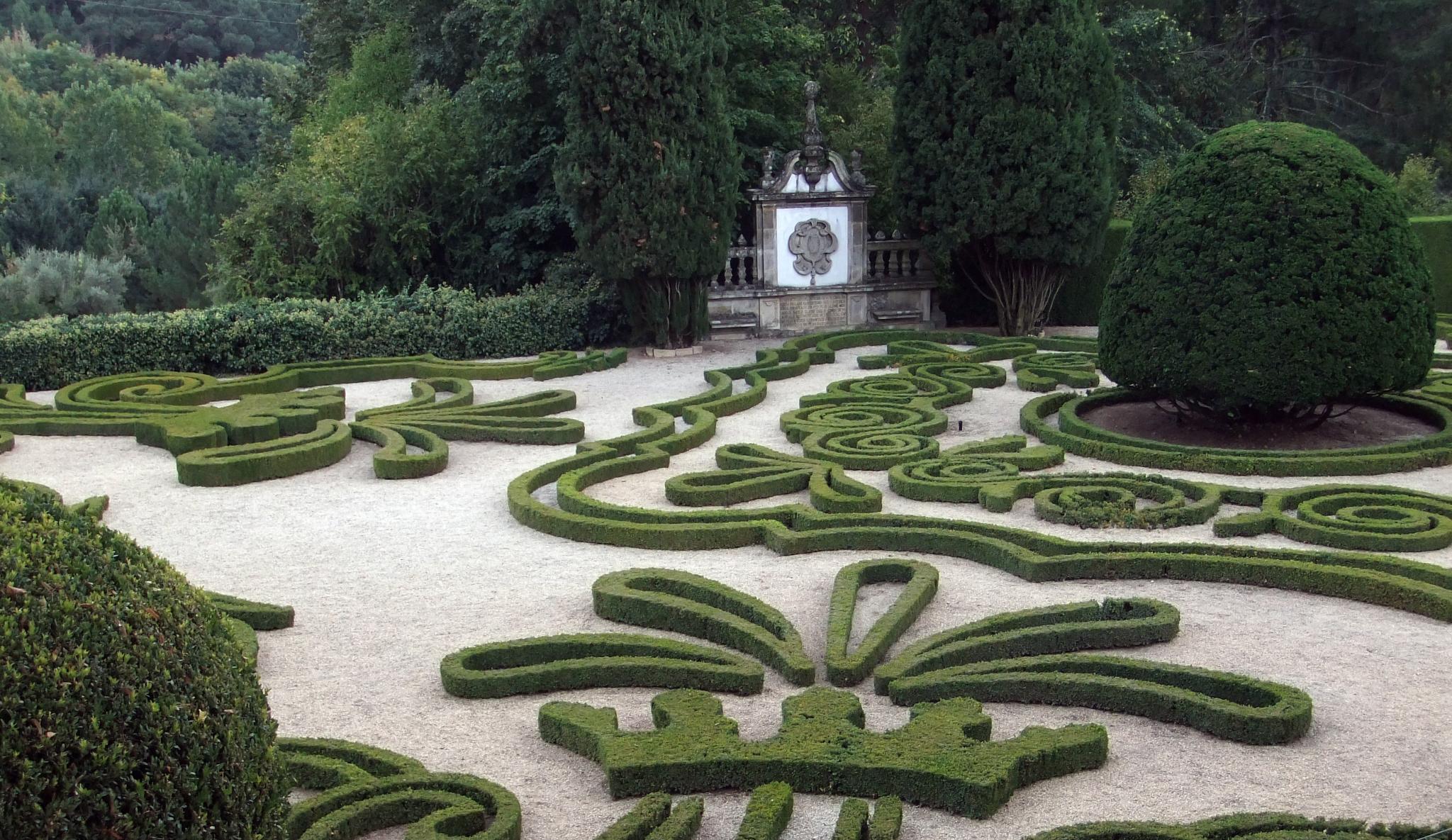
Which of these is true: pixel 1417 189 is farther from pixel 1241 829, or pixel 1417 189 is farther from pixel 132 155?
pixel 132 155

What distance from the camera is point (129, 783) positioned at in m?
3.82

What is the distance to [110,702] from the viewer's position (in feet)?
12.5

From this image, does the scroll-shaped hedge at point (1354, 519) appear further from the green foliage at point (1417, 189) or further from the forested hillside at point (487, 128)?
the green foliage at point (1417, 189)

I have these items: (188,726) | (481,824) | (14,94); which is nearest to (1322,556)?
(481,824)

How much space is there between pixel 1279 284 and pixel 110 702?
9803 millimetres

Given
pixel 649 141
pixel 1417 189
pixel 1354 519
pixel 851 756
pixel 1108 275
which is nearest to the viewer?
pixel 851 756

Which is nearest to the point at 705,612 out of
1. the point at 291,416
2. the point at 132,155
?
the point at 291,416

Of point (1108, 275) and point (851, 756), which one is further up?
point (1108, 275)

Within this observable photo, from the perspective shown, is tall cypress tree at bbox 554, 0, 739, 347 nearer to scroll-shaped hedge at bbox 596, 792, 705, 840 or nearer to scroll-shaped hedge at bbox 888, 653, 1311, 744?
scroll-shaped hedge at bbox 888, 653, 1311, 744

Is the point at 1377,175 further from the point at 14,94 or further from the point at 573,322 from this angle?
the point at 14,94

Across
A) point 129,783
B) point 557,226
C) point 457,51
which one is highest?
point 457,51

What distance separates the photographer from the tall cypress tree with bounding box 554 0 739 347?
1748cm

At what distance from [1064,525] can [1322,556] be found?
1786mm

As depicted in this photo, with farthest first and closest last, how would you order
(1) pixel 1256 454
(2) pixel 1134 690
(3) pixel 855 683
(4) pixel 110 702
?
(1) pixel 1256 454 → (3) pixel 855 683 → (2) pixel 1134 690 → (4) pixel 110 702
